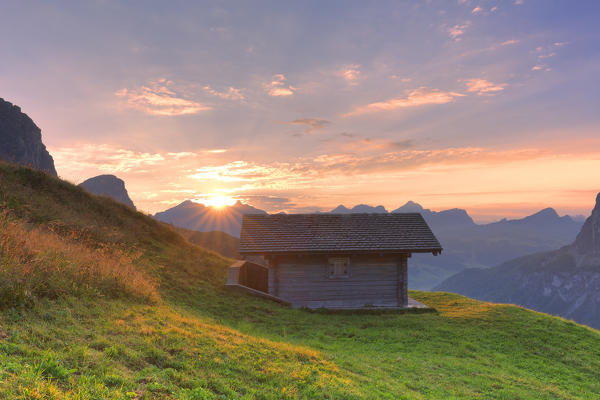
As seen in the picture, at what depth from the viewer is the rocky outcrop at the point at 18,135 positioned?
4252 inches

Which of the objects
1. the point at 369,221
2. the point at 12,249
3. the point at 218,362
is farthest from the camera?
the point at 369,221

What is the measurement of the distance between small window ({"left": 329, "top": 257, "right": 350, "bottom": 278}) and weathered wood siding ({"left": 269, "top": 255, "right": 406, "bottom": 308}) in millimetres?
222

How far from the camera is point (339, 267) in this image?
63.7ft

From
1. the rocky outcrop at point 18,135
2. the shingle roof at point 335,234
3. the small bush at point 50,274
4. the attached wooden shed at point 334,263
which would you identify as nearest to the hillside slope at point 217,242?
the shingle roof at point 335,234

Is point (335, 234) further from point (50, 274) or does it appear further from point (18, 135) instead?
point (18, 135)

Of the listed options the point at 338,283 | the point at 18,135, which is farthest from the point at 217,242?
the point at 18,135

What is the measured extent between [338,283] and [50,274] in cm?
1447

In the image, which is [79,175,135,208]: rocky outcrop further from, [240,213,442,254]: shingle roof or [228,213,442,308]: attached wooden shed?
[228,213,442,308]: attached wooden shed

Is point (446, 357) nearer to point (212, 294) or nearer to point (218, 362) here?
point (218, 362)

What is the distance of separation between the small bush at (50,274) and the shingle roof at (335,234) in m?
8.72

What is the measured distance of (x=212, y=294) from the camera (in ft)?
53.9

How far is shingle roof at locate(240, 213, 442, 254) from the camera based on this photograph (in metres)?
19.2

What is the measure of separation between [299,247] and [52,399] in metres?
15.3

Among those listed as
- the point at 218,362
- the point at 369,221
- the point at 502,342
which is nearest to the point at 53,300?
the point at 218,362
